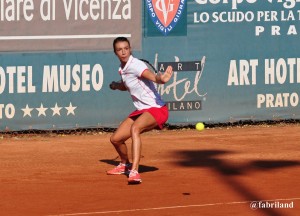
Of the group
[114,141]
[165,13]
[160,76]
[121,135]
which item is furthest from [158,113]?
[165,13]

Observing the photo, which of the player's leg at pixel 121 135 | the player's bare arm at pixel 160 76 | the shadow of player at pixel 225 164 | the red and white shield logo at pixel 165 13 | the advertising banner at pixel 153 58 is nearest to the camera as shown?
the player's bare arm at pixel 160 76

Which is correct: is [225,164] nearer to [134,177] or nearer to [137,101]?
[137,101]

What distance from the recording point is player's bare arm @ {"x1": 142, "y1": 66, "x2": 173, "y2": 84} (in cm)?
1125

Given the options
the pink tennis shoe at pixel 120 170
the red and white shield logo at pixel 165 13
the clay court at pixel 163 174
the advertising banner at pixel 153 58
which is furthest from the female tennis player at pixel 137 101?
the red and white shield logo at pixel 165 13

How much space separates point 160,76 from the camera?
37.5ft

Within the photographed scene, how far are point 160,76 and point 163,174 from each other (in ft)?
5.02

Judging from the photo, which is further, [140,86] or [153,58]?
[153,58]

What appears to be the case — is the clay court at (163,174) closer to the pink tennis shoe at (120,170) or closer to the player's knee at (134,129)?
the pink tennis shoe at (120,170)

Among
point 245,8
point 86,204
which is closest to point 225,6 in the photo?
point 245,8

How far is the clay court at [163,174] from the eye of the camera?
10422 millimetres

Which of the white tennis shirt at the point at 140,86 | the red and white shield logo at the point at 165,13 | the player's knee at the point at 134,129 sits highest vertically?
the red and white shield logo at the point at 165,13

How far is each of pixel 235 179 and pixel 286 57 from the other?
549cm

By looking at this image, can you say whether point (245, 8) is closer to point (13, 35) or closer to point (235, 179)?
point (13, 35)

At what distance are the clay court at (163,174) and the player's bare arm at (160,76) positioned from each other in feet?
3.80
